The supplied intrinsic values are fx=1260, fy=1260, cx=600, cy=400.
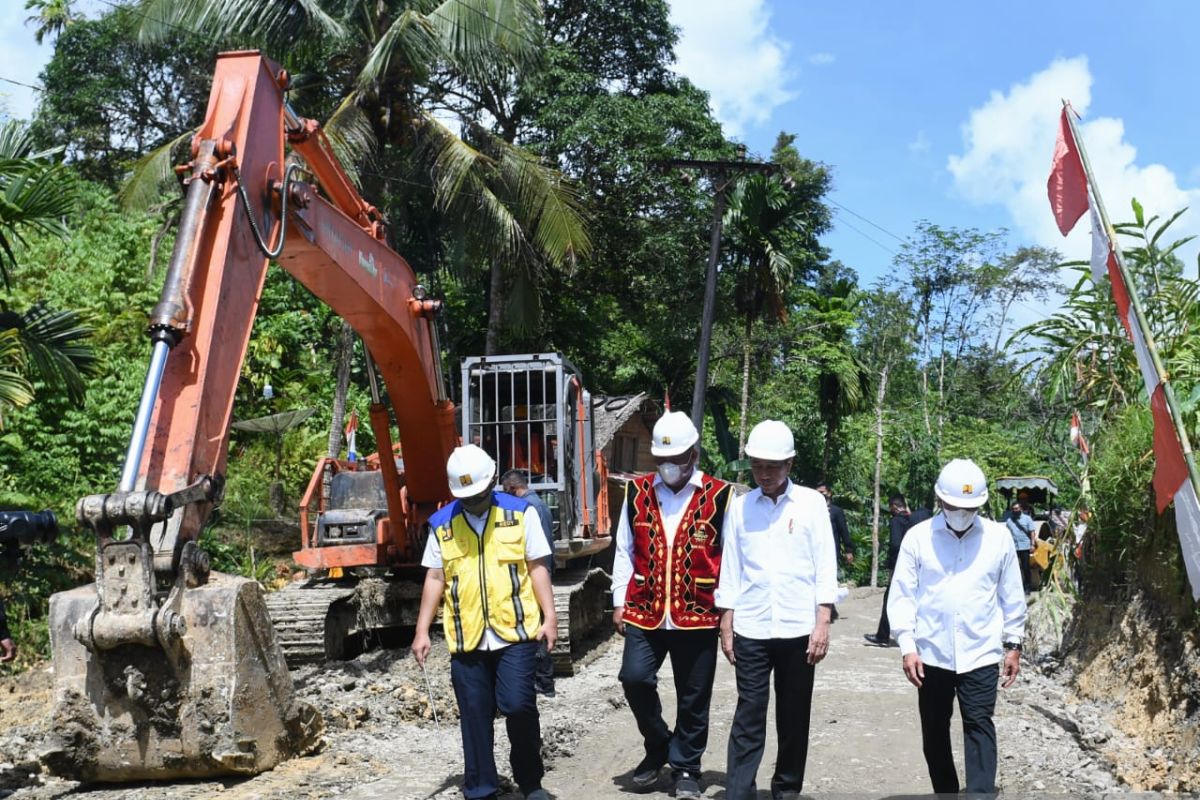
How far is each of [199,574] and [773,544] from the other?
281cm

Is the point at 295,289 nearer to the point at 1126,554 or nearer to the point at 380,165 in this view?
the point at 380,165

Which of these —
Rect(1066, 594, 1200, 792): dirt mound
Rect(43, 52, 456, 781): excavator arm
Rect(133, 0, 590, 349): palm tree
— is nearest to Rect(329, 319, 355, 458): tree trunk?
Rect(133, 0, 590, 349): palm tree

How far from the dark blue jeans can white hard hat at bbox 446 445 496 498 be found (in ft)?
2.42

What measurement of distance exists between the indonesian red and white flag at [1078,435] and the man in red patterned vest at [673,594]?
17.4ft

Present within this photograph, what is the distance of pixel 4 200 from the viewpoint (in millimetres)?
10125

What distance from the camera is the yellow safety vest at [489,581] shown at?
577 centimetres

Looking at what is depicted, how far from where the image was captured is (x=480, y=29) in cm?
1750

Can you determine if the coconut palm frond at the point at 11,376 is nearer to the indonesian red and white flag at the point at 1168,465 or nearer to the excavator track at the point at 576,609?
the excavator track at the point at 576,609

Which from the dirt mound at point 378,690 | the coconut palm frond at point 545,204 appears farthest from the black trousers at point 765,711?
the coconut palm frond at point 545,204

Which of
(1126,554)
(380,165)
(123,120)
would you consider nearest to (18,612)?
(380,165)

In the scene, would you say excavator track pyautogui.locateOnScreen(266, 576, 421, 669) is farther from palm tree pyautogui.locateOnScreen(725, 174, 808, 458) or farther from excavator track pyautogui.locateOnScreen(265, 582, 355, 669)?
palm tree pyautogui.locateOnScreen(725, 174, 808, 458)

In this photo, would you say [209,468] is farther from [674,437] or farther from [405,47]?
[405,47]

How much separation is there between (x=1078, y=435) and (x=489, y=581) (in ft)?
21.6

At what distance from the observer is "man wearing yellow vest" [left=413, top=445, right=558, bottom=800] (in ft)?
18.9
